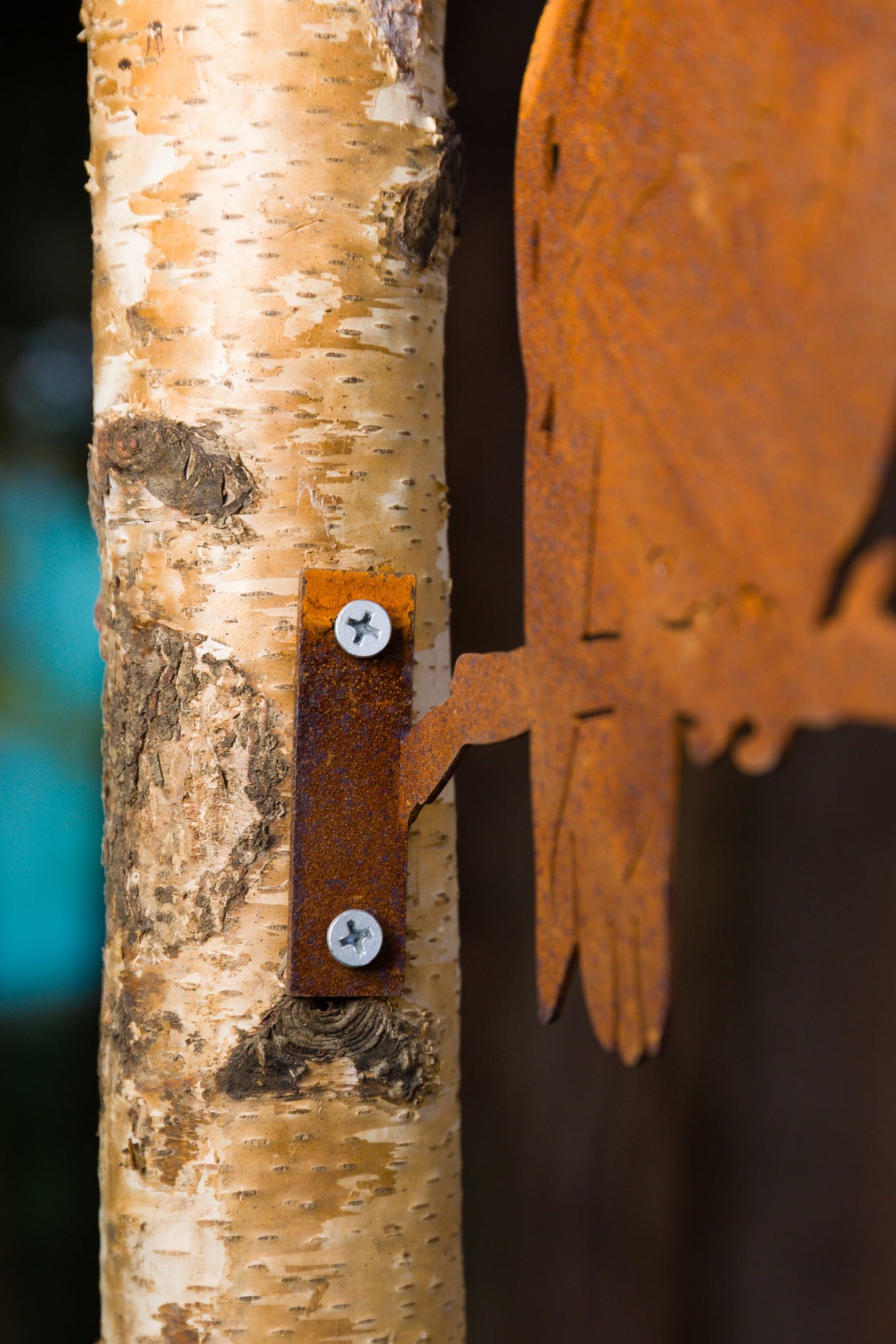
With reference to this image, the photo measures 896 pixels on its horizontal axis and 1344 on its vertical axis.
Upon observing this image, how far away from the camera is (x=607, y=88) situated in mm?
420

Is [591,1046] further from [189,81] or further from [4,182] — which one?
[4,182]

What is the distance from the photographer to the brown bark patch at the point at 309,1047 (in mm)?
613

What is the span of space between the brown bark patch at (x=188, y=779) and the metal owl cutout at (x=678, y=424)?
15cm

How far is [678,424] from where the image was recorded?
383 millimetres

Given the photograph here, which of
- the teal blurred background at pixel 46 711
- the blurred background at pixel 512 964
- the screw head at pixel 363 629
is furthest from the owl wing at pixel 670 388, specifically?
the teal blurred background at pixel 46 711

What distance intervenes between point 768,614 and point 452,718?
21 centimetres

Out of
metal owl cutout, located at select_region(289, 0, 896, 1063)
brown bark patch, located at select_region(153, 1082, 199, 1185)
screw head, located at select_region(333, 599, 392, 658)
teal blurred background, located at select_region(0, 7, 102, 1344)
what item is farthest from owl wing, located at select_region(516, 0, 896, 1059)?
teal blurred background, located at select_region(0, 7, 102, 1344)

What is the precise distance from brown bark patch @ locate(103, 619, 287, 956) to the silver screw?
0.19 feet

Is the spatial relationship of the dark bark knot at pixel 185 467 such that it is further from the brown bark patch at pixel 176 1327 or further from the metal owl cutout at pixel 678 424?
the brown bark patch at pixel 176 1327

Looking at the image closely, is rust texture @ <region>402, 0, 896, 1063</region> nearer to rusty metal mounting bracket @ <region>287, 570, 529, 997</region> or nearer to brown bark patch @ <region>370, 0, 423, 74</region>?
rusty metal mounting bracket @ <region>287, 570, 529, 997</region>

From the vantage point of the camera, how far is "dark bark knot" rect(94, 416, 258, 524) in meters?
0.62

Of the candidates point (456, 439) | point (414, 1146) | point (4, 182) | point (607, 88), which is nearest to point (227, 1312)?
point (414, 1146)

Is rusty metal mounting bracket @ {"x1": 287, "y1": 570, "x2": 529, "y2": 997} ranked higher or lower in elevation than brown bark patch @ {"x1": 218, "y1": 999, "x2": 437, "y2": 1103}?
higher

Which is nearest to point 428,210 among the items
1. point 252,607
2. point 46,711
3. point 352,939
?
point 252,607
